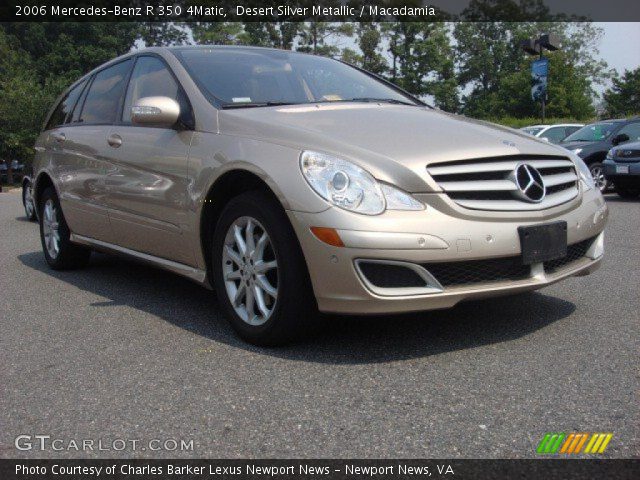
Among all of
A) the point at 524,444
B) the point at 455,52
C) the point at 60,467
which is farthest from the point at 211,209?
the point at 455,52

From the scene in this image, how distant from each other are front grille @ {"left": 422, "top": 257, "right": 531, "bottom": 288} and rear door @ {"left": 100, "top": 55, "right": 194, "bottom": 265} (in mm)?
1498

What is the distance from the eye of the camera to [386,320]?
395 cm

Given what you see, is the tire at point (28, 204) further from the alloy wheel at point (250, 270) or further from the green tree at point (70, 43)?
the green tree at point (70, 43)

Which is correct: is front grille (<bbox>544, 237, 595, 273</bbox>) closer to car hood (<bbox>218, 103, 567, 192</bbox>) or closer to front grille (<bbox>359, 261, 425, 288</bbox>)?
car hood (<bbox>218, 103, 567, 192</bbox>)

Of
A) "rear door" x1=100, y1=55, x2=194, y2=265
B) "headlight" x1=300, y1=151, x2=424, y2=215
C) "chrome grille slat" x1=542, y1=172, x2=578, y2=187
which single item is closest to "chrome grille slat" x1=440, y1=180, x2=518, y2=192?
"headlight" x1=300, y1=151, x2=424, y2=215

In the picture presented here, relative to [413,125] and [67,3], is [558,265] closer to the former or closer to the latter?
[413,125]

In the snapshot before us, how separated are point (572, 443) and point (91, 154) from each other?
391 centimetres

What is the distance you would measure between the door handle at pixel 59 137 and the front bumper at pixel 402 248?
3201 millimetres

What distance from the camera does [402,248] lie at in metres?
3.09

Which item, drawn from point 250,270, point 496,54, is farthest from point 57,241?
point 496,54

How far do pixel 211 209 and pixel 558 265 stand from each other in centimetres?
181

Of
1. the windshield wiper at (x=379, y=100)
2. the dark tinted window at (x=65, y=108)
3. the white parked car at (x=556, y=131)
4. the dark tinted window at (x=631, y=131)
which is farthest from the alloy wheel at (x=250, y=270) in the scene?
the white parked car at (x=556, y=131)

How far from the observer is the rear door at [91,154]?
5.00 m

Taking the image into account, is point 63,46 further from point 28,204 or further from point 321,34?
point 28,204
